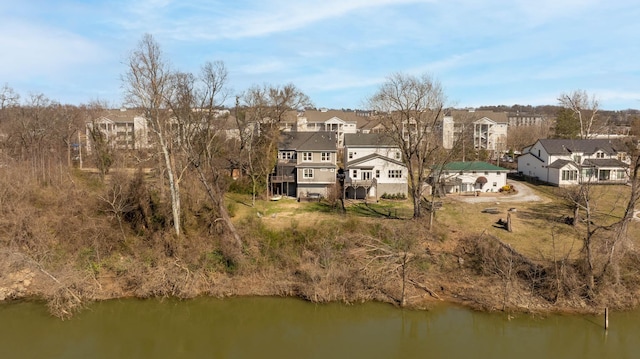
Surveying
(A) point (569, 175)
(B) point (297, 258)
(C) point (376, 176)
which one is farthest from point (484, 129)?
(B) point (297, 258)

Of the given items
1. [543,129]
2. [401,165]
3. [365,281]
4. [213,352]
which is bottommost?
[213,352]

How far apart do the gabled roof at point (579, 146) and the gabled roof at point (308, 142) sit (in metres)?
22.6

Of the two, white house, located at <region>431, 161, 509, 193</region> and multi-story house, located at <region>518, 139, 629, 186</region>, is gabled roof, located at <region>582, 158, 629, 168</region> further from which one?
white house, located at <region>431, 161, 509, 193</region>

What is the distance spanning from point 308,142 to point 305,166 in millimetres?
3203

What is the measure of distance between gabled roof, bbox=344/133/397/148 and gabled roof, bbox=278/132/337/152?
2015mm

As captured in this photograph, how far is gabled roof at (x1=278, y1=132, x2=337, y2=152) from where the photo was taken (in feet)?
123

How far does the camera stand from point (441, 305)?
19719 millimetres

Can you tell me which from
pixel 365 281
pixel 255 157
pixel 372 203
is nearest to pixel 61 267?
pixel 365 281

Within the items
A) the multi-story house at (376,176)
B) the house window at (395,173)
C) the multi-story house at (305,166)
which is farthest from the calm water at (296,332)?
the house window at (395,173)

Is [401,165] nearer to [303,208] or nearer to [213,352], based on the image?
[303,208]

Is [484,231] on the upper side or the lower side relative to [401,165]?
lower

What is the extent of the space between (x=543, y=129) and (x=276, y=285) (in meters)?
66.4

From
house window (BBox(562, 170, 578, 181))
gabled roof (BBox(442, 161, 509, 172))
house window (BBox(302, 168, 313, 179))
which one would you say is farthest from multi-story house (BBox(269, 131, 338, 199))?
house window (BBox(562, 170, 578, 181))

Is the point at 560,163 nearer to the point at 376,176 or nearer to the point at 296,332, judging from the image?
the point at 376,176
